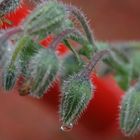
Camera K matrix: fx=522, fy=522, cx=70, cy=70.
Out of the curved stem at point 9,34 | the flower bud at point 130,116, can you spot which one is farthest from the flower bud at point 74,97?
the curved stem at point 9,34

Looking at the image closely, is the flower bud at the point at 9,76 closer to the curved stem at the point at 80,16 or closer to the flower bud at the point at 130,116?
the curved stem at the point at 80,16

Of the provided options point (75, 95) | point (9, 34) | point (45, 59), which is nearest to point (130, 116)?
point (75, 95)

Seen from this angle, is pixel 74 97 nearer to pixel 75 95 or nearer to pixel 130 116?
pixel 75 95

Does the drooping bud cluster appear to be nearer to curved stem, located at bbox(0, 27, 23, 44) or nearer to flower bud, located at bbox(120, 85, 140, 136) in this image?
flower bud, located at bbox(120, 85, 140, 136)

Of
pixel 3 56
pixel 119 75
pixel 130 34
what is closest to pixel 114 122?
pixel 119 75

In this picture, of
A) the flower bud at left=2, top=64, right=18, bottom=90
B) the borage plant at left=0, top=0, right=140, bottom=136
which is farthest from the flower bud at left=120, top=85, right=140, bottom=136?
the flower bud at left=2, top=64, right=18, bottom=90

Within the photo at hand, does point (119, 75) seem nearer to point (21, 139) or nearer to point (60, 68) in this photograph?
point (60, 68)

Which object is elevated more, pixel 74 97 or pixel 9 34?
pixel 9 34

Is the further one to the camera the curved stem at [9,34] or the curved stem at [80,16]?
the curved stem at [80,16]
